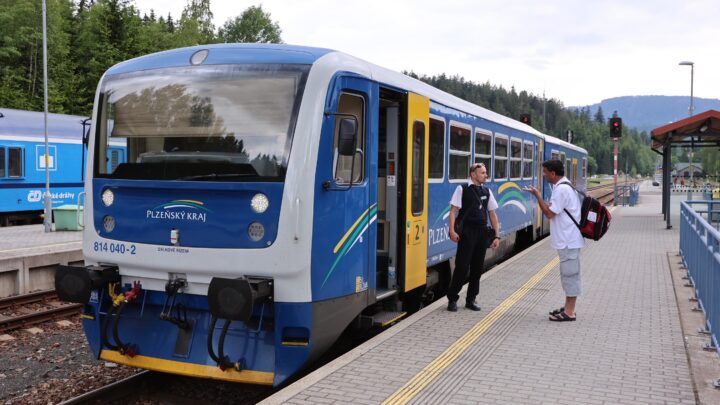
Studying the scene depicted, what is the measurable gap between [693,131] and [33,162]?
18413 mm

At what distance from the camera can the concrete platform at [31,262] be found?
→ 35.9 ft

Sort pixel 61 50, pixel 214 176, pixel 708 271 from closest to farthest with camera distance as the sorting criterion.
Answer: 1. pixel 214 176
2. pixel 708 271
3. pixel 61 50

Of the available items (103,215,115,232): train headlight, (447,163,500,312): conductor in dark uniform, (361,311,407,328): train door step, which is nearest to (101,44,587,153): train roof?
(103,215,115,232): train headlight

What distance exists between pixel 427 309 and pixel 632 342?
7.65ft

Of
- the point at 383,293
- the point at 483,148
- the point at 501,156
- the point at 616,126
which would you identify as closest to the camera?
the point at 383,293

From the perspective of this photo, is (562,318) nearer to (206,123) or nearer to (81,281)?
(206,123)

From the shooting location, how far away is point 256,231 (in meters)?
5.40

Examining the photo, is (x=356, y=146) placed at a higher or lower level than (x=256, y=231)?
higher

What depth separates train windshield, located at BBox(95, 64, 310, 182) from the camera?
5520mm

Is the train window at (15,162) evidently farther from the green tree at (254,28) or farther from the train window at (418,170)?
the green tree at (254,28)

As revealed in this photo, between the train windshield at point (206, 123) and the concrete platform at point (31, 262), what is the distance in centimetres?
592

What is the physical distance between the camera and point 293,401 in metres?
4.82

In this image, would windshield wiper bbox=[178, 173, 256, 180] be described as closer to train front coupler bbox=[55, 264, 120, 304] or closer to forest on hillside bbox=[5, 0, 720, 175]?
train front coupler bbox=[55, 264, 120, 304]

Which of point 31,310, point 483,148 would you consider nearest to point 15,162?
point 31,310
